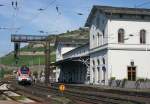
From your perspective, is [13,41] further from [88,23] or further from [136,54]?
[136,54]

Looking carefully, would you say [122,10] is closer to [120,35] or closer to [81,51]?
[120,35]

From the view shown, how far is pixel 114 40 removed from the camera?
65188 mm

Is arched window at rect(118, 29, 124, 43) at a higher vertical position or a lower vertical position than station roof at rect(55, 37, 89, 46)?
lower

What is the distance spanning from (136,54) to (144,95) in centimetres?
2907

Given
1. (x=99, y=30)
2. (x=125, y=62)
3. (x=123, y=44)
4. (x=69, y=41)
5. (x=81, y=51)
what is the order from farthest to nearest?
(x=69, y=41), (x=81, y=51), (x=99, y=30), (x=123, y=44), (x=125, y=62)

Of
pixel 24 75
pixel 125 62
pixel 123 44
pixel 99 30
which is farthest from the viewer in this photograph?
pixel 99 30

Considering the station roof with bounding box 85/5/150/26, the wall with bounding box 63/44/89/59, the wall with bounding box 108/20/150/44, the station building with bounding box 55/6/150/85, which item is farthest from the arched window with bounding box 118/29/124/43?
the wall with bounding box 63/44/89/59

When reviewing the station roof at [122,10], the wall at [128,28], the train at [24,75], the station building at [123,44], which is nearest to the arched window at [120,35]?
the station building at [123,44]

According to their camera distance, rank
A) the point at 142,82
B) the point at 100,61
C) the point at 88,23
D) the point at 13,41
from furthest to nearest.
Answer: the point at 13,41, the point at 88,23, the point at 100,61, the point at 142,82

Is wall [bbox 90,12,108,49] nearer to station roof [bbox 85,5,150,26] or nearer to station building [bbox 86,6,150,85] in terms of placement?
station building [bbox 86,6,150,85]

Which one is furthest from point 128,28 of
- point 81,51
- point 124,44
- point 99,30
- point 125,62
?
point 81,51

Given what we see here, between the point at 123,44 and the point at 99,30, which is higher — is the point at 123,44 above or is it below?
below

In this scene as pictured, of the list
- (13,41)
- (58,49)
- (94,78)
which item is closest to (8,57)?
(58,49)

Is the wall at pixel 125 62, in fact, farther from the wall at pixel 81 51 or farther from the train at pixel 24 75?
the wall at pixel 81 51
